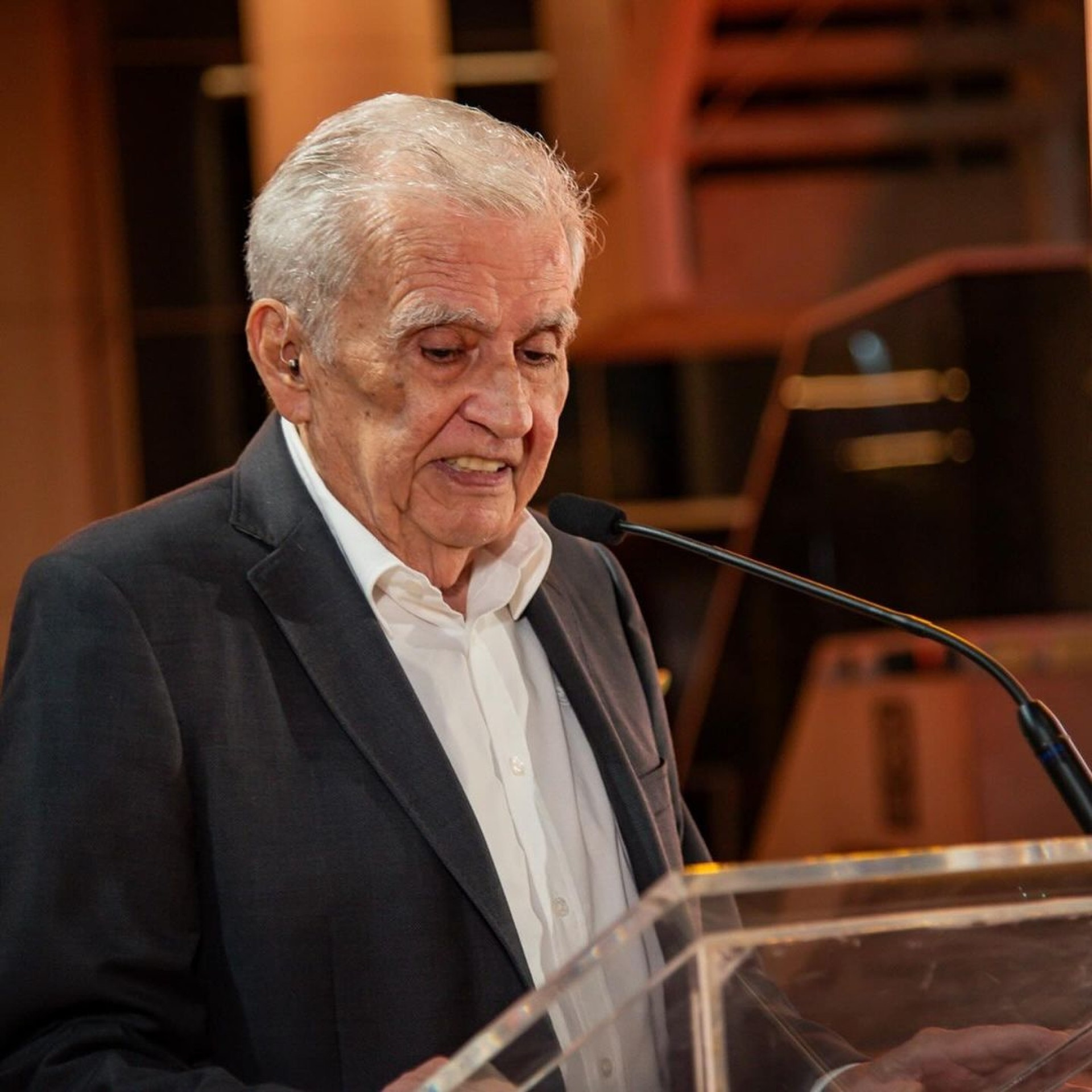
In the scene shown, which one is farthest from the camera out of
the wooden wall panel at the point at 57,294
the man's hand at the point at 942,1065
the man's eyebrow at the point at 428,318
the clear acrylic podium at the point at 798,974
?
the wooden wall panel at the point at 57,294

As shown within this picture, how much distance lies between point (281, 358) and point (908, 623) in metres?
0.66

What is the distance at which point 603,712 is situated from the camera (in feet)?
5.88

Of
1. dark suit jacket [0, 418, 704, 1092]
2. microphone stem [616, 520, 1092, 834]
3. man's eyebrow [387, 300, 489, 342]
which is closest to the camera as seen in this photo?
dark suit jacket [0, 418, 704, 1092]

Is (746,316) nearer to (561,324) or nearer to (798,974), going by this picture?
(561,324)

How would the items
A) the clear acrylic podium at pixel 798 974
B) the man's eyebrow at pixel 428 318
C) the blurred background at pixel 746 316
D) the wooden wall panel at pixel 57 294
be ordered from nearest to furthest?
the clear acrylic podium at pixel 798 974 → the man's eyebrow at pixel 428 318 → the blurred background at pixel 746 316 → the wooden wall panel at pixel 57 294

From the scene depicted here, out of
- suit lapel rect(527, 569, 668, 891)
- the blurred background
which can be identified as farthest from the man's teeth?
the blurred background

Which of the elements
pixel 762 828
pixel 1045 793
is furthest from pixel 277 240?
pixel 762 828

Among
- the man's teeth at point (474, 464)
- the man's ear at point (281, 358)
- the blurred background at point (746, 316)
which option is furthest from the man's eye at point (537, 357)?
the blurred background at point (746, 316)

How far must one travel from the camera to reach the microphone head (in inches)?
68.4

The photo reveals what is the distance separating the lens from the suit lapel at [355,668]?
1.55 metres

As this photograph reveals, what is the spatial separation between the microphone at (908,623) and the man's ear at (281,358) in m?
0.28

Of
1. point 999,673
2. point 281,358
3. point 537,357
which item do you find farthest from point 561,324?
point 999,673

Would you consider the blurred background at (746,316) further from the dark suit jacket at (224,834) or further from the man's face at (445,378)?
the dark suit jacket at (224,834)

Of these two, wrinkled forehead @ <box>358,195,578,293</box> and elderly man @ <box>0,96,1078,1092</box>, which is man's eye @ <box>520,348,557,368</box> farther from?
wrinkled forehead @ <box>358,195,578,293</box>
